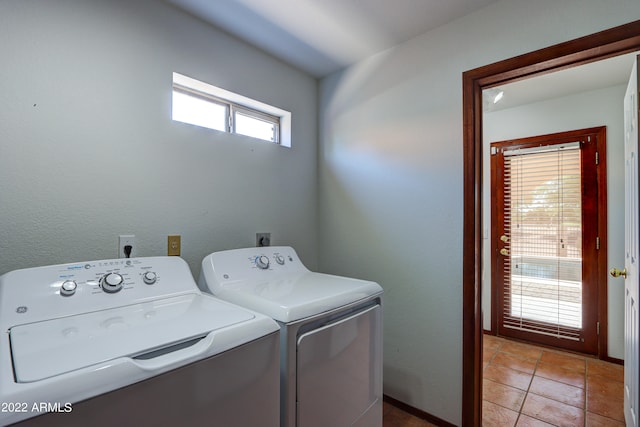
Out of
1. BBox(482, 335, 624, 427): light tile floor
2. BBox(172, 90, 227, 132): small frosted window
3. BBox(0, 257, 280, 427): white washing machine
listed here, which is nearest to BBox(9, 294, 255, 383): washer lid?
BBox(0, 257, 280, 427): white washing machine

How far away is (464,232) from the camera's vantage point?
1.68 m

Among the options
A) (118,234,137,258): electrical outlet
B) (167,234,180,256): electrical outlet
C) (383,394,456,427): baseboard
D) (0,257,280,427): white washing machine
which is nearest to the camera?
(0,257,280,427): white washing machine

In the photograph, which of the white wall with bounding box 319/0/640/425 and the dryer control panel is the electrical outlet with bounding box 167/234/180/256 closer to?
the dryer control panel

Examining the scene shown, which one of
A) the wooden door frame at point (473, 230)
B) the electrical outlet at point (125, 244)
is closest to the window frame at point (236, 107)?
the electrical outlet at point (125, 244)

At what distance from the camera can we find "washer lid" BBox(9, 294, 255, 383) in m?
0.67

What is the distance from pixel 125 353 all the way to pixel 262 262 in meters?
0.96

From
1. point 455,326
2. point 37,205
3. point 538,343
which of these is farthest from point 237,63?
point 538,343

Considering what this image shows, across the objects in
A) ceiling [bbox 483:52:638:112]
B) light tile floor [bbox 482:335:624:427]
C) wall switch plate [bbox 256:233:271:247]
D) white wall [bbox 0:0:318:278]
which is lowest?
light tile floor [bbox 482:335:624:427]

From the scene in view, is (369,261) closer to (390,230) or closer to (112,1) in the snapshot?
(390,230)

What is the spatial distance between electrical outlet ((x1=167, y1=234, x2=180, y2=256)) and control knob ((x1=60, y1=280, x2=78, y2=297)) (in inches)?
20.3

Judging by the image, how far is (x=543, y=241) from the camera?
285 centimetres

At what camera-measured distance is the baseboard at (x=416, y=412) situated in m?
1.73

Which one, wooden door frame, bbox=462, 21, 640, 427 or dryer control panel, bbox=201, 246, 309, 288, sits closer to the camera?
dryer control panel, bbox=201, 246, 309, 288

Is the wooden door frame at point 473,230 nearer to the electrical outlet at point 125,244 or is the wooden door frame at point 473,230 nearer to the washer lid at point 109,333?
the washer lid at point 109,333
